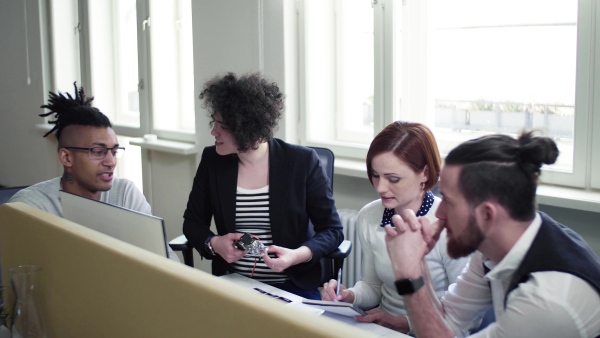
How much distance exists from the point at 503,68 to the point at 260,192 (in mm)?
1156

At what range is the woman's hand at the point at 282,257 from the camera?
2369 mm

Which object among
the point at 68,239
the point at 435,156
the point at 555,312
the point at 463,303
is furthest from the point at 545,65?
the point at 68,239

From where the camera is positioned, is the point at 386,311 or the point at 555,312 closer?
the point at 555,312

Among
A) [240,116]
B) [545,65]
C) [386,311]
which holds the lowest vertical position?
[386,311]

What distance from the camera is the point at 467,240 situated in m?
1.56

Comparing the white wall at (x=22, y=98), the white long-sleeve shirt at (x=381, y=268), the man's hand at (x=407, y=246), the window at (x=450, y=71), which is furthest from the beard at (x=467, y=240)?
the white wall at (x=22, y=98)

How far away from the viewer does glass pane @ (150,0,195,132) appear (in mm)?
4590

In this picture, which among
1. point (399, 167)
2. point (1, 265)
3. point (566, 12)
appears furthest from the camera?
point (566, 12)

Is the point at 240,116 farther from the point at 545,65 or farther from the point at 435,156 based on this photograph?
the point at 545,65

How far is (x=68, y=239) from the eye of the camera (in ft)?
4.66

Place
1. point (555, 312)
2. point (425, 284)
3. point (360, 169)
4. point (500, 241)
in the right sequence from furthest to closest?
1. point (360, 169)
2. point (425, 284)
3. point (500, 241)
4. point (555, 312)

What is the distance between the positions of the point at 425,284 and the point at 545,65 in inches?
55.9

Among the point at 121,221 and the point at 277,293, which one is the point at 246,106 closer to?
the point at 277,293

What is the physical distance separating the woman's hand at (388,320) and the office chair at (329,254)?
59 centimetres
